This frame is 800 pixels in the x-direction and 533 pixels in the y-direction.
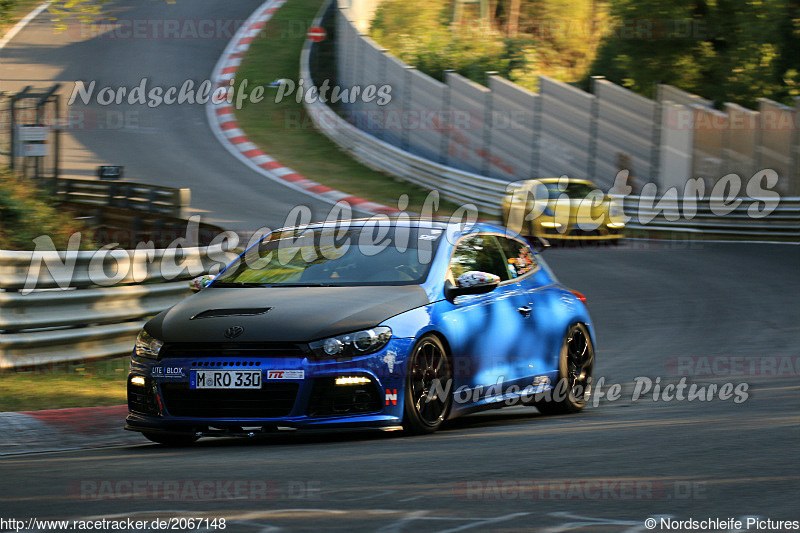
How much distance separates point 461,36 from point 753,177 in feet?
44.5

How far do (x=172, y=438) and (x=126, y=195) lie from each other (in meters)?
14.0

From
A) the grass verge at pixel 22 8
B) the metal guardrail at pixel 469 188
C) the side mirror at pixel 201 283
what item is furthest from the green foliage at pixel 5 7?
the grass verge at pixel 22 8

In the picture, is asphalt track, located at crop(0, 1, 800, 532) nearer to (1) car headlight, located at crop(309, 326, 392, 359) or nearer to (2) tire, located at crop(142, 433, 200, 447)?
(2) tire, located at crop(142, 433, 200, 447)

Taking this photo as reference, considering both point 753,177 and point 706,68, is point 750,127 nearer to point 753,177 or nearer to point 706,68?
point 753,177

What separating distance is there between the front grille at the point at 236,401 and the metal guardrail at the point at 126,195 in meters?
12.6

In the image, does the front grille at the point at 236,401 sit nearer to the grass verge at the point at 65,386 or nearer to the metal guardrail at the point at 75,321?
the grass verge at the point at 65,386

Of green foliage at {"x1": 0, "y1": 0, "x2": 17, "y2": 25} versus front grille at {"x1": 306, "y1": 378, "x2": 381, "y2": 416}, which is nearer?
front grille at {"x1": 306, "y1": 378, "x2": 381, "y2": 416}

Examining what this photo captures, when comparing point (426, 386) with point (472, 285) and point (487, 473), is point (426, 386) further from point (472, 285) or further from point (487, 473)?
point (487, 473)

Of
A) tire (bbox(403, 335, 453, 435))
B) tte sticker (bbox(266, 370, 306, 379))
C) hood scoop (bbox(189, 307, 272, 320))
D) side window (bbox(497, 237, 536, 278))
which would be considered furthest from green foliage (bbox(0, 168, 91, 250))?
tire (bbox(403, 335, 453, 435))

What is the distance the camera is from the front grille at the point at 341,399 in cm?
708

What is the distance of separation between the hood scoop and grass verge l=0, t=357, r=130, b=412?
2360 millimetres

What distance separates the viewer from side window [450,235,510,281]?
8386mm

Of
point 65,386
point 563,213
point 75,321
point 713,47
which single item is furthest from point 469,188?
point 65,386

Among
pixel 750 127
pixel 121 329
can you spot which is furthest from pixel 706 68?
pixel 121 329
